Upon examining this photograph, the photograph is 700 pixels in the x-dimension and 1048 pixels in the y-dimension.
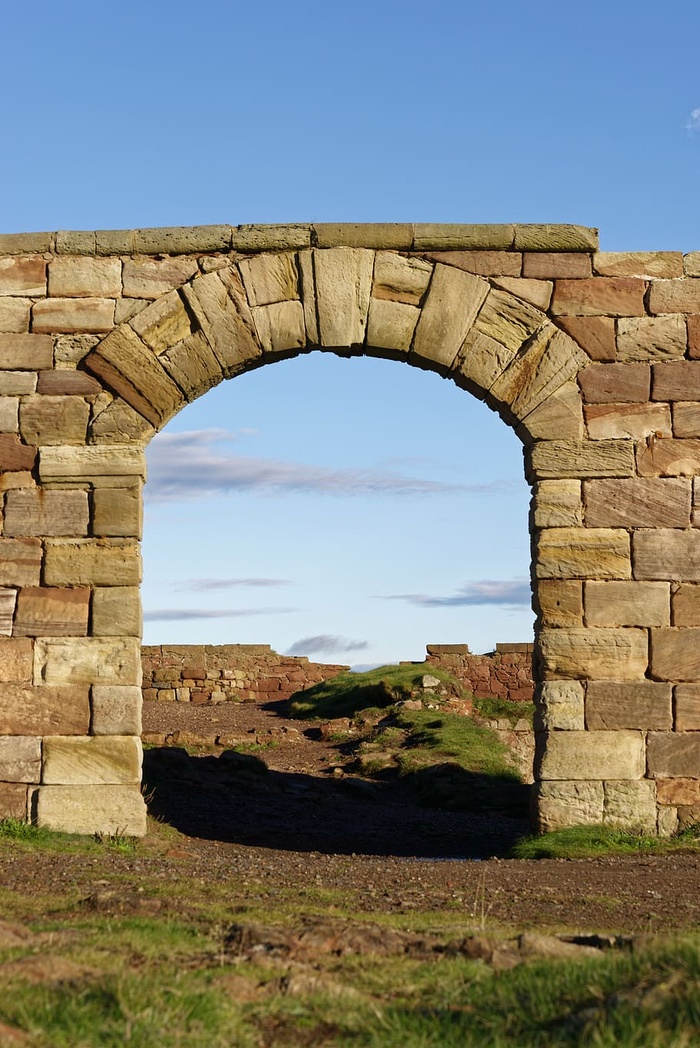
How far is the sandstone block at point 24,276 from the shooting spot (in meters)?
9.58

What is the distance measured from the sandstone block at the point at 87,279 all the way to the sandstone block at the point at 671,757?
5.43 meters

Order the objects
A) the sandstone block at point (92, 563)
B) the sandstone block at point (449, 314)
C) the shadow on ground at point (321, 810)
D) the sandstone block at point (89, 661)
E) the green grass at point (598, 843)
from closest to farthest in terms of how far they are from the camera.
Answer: the green grass at point (598, 843) → the sandstone block at point (89, 661) → the sandstone block at point (92, 563) → the sandstone block at point (449, 314) → the shadow on ground at point (321, 810)

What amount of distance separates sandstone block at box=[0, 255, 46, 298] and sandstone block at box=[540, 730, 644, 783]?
536 centimetres

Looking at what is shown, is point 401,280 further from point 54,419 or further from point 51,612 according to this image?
point 51,612

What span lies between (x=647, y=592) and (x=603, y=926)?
3567mm

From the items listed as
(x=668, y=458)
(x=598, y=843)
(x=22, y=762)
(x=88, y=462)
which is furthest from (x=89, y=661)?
(x=668, y=458)

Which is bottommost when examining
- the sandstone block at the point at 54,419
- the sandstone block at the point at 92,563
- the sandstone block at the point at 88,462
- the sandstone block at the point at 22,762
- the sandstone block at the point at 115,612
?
the sandstone block at the point at 22,762

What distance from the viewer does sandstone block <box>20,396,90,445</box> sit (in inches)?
369

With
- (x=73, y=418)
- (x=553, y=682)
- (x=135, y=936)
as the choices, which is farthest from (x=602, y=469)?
(x=135, y=936)

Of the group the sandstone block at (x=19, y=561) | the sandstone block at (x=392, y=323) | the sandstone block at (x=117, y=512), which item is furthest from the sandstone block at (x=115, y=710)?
the sandstone block at (x=392, y=323)

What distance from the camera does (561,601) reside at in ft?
29.8

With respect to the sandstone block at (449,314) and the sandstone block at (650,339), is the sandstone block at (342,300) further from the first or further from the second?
the sandstone block at (650,339)

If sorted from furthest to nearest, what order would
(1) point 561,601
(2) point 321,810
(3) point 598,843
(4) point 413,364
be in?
(2) point 321,810
(4) point 413,364
(1) point 561,601
(3) point 598,843

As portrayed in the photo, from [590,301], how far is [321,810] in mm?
6501
